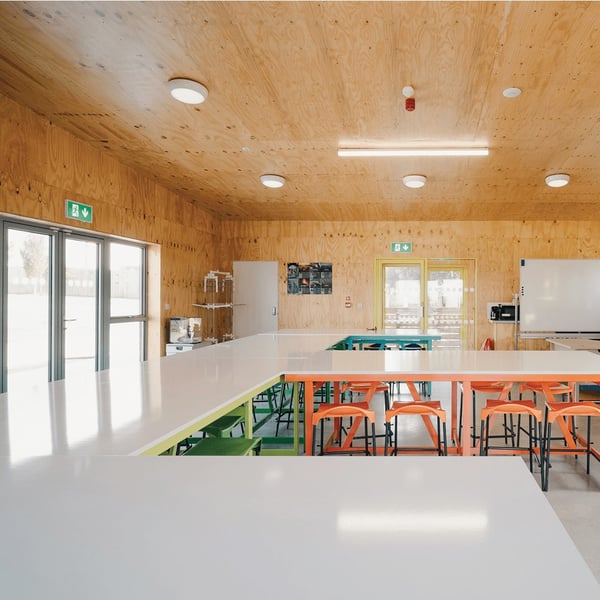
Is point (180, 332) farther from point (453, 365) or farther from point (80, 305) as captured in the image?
point (453, 365)

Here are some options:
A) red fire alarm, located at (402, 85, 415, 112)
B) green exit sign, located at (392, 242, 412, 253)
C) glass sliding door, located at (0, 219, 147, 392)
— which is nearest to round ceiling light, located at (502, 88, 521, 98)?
red fire alarm, located at (402, 85, 415, 112)

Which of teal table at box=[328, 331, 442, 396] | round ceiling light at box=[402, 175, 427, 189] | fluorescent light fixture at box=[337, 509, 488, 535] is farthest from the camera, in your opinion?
teal table at box=[328, 331, 442, 396]

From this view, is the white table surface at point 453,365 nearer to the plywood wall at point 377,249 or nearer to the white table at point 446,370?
the white table at point 446,370

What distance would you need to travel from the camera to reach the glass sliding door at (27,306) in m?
3.77

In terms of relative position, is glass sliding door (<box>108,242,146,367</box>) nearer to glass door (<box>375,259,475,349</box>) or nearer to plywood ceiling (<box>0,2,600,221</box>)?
plywood ceiling (<box>0,2,600,221</box>)

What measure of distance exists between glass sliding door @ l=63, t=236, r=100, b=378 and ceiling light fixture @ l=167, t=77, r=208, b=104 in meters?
2.19

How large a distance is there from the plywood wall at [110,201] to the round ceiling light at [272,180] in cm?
144

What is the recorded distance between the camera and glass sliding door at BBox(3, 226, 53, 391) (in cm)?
377

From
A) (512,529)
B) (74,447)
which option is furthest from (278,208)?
(512,529)

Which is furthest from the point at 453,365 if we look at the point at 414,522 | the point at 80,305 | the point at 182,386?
the point at 80,305

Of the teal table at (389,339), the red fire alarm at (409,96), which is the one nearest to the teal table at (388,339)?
the teal table at (389,339)

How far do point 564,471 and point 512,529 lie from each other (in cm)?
318

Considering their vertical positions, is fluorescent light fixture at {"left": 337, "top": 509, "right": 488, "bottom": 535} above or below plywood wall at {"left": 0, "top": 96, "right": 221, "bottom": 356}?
below

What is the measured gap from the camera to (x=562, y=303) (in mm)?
7535
